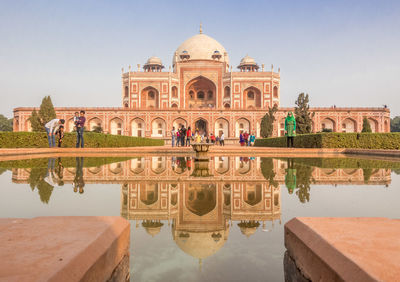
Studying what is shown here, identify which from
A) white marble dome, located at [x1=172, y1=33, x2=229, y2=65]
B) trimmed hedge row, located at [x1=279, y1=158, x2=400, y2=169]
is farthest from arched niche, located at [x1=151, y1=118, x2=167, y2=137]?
trimmed hedge row, located at [x1=279, y1=158, x2=400, y2=169]

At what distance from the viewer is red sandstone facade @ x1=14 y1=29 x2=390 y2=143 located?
27547 millimetres

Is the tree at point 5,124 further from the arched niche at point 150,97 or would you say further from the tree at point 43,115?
the tree at point 43,115

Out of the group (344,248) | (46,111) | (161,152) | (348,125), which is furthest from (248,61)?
(344,248)

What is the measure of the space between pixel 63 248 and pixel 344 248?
795 mm

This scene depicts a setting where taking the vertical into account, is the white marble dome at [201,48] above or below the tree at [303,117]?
above

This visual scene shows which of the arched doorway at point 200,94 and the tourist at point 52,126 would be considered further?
the arched doorway at point 200,94

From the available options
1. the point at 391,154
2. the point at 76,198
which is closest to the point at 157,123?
the point at 391,154

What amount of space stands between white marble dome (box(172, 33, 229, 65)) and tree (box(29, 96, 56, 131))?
61.8ft

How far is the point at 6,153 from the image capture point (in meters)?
7.33

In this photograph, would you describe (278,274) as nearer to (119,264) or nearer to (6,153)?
(119,264)

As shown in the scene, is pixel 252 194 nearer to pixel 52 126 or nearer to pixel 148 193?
pixel 148 193

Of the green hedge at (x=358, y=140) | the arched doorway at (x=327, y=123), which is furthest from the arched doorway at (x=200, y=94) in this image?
the green hedge at (x=358, y=140)

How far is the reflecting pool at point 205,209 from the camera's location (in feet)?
3.62

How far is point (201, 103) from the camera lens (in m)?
35.3
